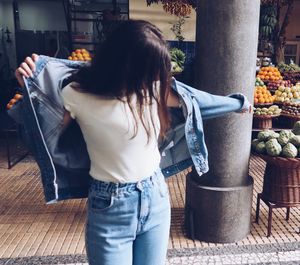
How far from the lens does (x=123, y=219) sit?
158 centimetres

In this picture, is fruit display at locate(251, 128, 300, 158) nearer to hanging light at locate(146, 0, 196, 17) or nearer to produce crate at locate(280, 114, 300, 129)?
produce crate at locate(280, 114, 300, 129)

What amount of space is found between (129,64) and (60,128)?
43cm

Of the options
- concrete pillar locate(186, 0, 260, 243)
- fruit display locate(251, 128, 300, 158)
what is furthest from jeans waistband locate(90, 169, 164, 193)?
fruit display locate(251, 128, 300, 158)

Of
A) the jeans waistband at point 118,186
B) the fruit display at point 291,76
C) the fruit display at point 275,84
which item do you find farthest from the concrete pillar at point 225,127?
the fruit display at point 291,76

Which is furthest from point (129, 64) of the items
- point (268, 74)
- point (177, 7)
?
point (177, 7)

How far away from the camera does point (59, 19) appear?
11055 millimetres

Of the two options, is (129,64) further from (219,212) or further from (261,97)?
(261,97)

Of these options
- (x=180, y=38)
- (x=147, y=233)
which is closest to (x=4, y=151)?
(x=180, y=38)

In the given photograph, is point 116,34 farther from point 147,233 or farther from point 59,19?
point 59,19

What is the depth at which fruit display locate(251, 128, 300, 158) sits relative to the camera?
3.22 meters

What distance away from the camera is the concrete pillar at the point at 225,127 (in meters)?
2.94

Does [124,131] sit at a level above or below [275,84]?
above

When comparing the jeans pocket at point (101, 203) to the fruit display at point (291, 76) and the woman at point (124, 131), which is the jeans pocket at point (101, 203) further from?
the fruit display at point (291, 76)

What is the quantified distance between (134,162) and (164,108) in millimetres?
269
